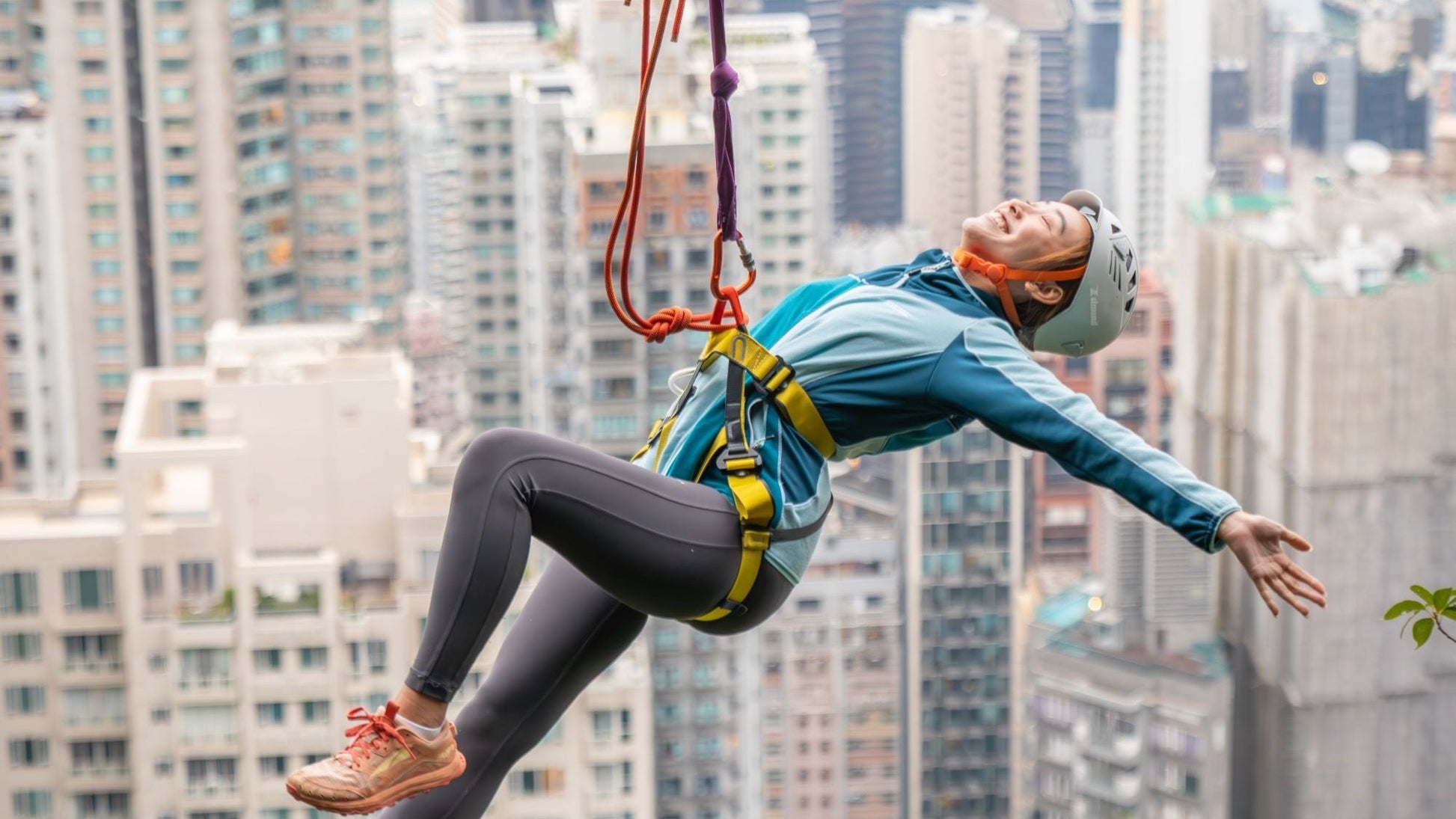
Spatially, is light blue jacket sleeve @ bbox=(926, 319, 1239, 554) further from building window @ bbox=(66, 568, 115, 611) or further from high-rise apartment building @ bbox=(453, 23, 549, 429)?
high-rise apartment building @ bbox=(453, 23, 549, 429)

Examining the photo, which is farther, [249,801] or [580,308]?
[580,308]

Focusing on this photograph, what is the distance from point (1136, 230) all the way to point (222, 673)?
23.0 m

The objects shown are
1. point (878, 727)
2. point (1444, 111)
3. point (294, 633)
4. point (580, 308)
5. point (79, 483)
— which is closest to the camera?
point (294, 633)

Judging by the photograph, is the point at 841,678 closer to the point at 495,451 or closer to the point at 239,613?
the point at 239,613

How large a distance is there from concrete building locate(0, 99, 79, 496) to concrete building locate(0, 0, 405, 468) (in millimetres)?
438

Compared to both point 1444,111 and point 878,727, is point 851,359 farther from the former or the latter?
point 1444,111

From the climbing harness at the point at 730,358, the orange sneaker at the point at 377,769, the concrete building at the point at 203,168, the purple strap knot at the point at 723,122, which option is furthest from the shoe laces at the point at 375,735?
the concrete building at the point at 203,168

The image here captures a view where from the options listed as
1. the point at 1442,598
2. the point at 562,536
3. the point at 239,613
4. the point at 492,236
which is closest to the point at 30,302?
the point at 492,236

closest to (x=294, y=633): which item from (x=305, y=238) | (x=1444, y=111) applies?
(x=305, y=238)

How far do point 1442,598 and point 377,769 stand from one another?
113cm

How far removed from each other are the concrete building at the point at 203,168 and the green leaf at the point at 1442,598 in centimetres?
2085

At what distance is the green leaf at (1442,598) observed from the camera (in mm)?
1974

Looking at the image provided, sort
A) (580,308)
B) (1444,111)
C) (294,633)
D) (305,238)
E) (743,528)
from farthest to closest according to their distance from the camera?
(1444,111) → (305,238) → (580,308) → (294,633) → (743,528)

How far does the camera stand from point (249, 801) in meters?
13.0
